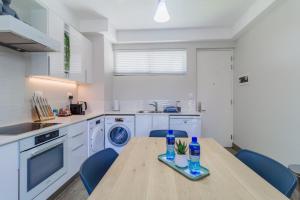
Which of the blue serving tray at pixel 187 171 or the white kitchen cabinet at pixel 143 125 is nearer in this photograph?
the blue serving tray at pixel 187 171

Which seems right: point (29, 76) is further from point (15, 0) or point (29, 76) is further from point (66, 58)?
point (15, 0)

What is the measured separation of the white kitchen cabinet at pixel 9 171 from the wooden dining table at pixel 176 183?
94cm

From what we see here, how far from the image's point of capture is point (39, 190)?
1846 millimetres

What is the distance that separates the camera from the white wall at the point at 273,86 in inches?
89.4

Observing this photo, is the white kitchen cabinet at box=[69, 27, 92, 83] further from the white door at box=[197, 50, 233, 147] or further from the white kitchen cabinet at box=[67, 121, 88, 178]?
the white door at box=[197, 50, 233, 147]

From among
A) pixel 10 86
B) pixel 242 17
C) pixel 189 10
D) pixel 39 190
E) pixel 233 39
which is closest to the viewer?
pixel 39 190

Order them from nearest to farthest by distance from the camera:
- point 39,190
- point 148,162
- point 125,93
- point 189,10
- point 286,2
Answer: point 148,162 < point 39,190 < point 286,2 < point 189,10 < point 125,93

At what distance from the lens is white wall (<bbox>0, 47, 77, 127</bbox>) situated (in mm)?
2076

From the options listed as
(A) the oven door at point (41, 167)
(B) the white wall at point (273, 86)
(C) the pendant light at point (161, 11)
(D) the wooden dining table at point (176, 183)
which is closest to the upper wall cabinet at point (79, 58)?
(A) the oven door at point (41, 167)

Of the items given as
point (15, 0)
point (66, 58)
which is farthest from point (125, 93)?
point (15, 0)

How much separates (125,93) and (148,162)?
10.5ft

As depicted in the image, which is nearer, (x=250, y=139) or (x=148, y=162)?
(x=148, y=162)

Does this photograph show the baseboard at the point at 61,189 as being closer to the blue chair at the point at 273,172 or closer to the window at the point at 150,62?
the blue chair at the point at 273,172

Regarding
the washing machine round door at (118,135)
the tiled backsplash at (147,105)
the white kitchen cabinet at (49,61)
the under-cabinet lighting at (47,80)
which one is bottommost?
the washing machine round door at (118,135)
